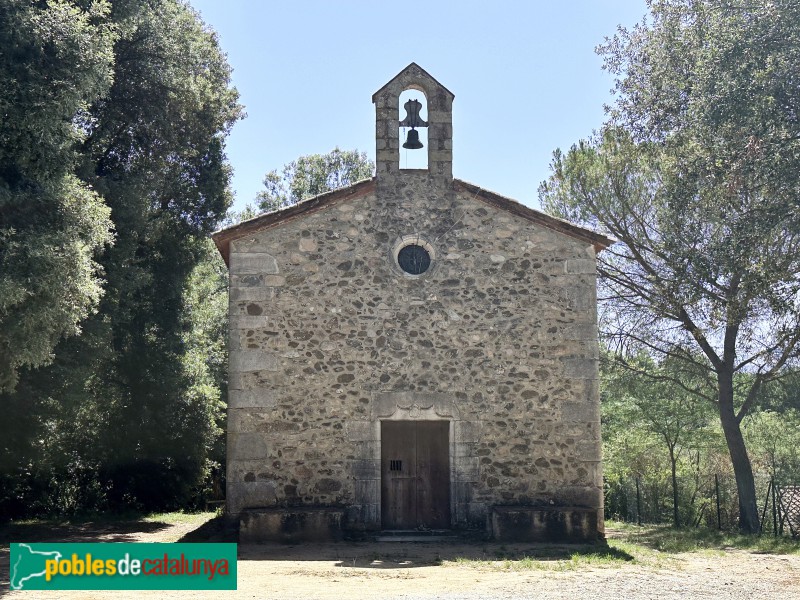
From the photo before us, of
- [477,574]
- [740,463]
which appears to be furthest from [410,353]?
[740,463]

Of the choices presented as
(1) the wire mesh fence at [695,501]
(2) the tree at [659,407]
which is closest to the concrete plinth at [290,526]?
(1) the wire mesh fence at [695,501]

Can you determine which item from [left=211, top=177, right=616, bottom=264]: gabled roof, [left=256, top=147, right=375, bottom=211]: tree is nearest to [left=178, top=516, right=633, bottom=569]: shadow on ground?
[left=211, top=177, right=616, bottom=264]: gabled roof

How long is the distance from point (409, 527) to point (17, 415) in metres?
7.55

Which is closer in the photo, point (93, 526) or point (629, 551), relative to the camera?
point (629, 551)

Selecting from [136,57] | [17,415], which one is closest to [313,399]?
[17,415]

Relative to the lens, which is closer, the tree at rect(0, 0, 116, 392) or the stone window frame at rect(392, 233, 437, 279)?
the tree at rect(0, 0, 116, 392)

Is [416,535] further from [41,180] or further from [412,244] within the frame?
[41,180]

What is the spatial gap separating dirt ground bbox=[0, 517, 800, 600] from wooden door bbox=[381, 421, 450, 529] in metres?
0.79

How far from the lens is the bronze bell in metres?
15.1

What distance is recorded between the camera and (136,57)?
16.6 meters

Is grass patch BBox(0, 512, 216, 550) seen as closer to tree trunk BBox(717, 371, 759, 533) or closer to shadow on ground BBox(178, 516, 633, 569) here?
shadow on ground BBox(178, 516, 633, 569)

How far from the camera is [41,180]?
11398mm

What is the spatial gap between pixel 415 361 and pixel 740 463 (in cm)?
808

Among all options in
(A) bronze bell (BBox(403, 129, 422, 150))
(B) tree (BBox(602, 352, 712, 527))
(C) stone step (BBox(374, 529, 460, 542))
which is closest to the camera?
(C) stone step (BBox(374, 529, 460, 542))
